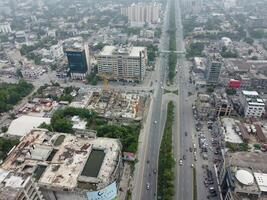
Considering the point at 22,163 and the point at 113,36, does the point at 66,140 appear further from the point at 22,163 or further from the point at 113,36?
the point at 113,36

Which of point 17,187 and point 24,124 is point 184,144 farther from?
point 24,124

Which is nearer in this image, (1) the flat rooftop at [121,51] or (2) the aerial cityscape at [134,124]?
(2) the aerial cityscape at [134,124]

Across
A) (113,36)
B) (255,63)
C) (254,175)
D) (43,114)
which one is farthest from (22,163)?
(113,36)

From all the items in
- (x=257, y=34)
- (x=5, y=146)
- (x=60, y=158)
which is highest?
(x=60, y=158)

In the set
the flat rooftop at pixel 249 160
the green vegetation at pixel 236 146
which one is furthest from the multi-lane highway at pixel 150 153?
the green vegetation at pixel 236 146

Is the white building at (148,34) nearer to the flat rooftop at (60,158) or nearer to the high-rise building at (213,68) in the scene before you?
the high-rise building at (213,68)

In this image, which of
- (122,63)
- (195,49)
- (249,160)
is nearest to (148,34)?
(195,49)
